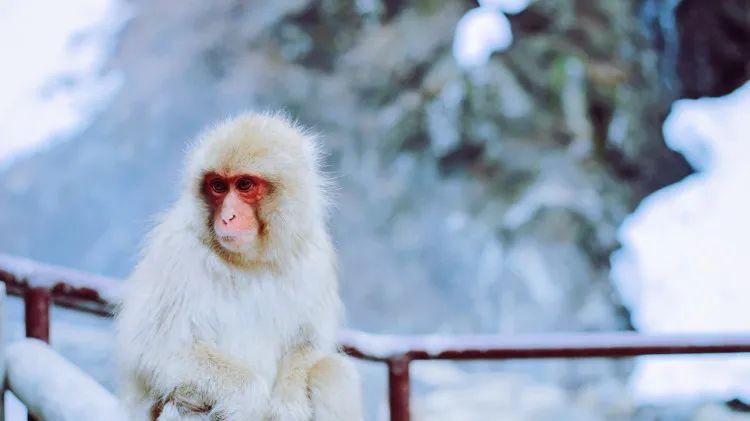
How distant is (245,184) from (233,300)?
0.20 metres

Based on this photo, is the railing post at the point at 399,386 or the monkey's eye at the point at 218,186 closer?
the monkey's eye at the point at 218,186

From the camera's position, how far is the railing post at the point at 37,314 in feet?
6.77

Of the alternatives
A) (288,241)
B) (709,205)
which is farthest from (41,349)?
(709,205)

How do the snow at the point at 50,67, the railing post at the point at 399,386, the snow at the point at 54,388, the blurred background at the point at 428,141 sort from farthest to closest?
the blurred background at the point at 428,141, the snow at the point at 50,67, the railing post at the point at 399,386, the snow at the point at 54,388

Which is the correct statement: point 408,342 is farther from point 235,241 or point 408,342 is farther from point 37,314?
point 37,314

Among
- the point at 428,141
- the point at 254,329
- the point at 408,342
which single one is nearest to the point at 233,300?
the point at 254,329

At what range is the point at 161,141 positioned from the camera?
814 cm

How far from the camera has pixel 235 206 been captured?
1358mm

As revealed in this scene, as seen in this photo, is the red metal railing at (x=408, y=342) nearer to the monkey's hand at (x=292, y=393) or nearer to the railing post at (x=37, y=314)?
the railing post at (x=37, y=314)

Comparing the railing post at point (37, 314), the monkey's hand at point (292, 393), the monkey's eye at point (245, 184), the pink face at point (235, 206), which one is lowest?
the monkey's hand at point (292, 393)

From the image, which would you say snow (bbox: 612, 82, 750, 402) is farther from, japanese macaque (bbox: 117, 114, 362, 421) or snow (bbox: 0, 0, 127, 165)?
japanese macaque (bbox: 117, 114, 362, 421)

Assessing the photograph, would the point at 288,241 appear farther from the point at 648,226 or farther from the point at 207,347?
the point at 648,226

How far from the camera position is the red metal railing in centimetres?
203

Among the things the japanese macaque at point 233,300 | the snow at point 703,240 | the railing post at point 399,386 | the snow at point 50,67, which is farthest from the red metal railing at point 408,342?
the snow at point 703,240
